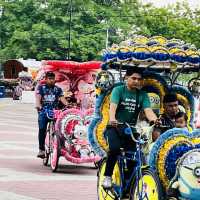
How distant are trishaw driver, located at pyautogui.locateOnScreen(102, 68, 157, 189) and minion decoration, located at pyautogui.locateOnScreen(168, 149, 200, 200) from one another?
1249mm

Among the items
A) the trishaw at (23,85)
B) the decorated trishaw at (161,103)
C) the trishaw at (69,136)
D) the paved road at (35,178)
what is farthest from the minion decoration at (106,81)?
the trishaw at (23,85)

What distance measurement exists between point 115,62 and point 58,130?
4223 mm

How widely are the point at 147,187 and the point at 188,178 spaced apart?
26.4 inches

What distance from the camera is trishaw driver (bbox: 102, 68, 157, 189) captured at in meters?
7.89

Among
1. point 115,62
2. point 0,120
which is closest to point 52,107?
point 115,62

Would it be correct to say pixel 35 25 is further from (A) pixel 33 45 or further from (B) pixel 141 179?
(B) pixel 141 179

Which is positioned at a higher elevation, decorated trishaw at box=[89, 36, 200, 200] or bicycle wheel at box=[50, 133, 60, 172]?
decorated trishaw at box=[89, 36, 200, 200]

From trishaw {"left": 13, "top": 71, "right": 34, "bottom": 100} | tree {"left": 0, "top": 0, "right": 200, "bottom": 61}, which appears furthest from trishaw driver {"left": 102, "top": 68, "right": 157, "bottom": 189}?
tree {"left": 0, "top": 0, "right": 200, "bottom": 61}

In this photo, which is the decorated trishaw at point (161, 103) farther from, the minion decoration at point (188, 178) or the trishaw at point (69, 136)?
the trishaw at point (69, 136)

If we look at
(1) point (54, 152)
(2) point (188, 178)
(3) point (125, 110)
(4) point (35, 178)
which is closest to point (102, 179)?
(3) point (125, 110)

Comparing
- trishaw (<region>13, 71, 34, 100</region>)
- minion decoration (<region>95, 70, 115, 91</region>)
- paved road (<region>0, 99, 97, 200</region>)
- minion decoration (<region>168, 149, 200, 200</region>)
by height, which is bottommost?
trishaw (<region>13, 71, 34, 100</region>)

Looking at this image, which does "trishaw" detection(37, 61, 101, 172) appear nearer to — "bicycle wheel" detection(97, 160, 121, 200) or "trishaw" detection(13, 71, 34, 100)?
"bicycle wheel" detection(97, 160, 121, 200)

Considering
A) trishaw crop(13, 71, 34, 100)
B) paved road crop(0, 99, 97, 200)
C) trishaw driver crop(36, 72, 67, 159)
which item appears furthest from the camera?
trishaw crop(13, 71, 34, 100)

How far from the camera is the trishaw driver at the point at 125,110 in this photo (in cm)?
789
